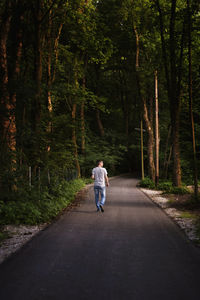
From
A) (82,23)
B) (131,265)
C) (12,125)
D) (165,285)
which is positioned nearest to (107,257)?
(131,265)

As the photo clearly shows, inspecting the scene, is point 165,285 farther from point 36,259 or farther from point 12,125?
point 12,125

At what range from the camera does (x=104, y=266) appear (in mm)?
5469


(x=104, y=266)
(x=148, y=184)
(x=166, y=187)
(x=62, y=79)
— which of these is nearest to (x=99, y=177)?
(x=104, y=266)

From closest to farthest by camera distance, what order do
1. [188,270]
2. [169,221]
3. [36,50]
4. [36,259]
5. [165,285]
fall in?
[165,285]
[188,270]
[36,259]
[169,221]
[36,50]

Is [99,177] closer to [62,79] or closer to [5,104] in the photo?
[5,104]

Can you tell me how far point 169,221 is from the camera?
1038 cm

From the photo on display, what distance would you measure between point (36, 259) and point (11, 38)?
41.2 ft

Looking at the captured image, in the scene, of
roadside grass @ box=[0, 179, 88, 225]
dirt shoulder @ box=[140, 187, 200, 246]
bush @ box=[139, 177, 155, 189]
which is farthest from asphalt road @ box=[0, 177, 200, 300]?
bush @ box=[139, 177, 155, 189]

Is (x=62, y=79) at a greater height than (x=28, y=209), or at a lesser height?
greater

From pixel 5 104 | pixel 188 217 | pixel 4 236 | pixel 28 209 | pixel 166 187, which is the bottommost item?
pixel 188 217

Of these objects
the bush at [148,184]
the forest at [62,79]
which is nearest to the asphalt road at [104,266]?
the forest at [62,79]

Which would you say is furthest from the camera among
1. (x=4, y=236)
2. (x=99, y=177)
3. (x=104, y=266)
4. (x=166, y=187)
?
(x=166, y=187)

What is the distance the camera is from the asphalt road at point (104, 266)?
14.2 ft

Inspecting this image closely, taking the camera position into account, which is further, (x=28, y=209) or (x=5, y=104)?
(x=5, y=104)
